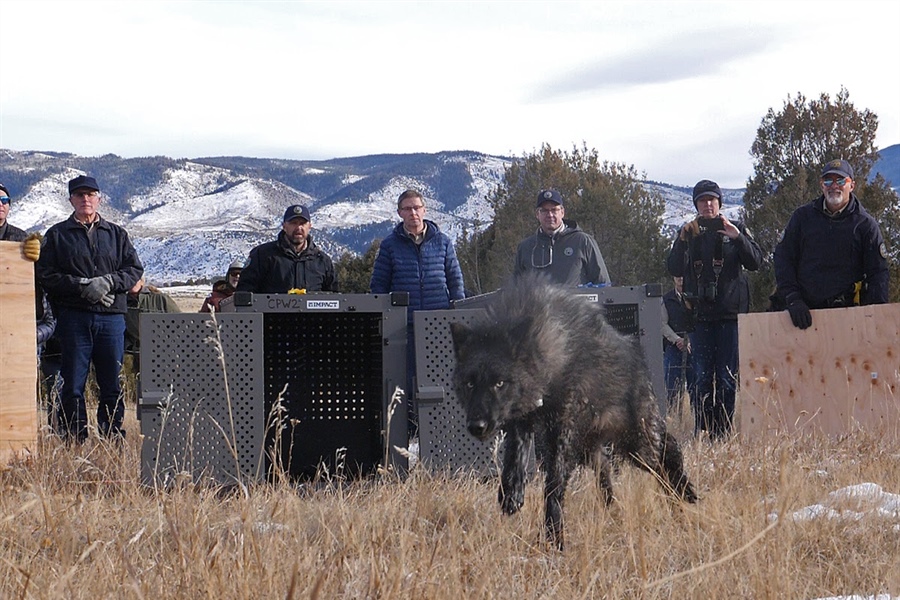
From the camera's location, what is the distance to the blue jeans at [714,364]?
8.15 meters

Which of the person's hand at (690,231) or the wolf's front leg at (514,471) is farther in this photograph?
the person's hand at (690,231)

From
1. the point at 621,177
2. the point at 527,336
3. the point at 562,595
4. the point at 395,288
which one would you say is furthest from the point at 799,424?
the point at 621,177

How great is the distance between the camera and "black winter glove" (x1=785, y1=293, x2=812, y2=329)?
7324 millimetres

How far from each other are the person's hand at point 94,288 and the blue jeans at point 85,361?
0.58 ft

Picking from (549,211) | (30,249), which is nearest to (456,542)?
(30,249)

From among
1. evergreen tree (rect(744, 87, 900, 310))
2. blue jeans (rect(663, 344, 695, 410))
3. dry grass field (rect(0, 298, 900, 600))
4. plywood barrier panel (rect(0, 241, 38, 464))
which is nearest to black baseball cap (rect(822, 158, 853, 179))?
dry grass field (rect(0, 298, 900, 600))

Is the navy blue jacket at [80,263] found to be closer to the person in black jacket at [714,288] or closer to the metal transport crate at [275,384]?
the metal transport crate at [275,384]

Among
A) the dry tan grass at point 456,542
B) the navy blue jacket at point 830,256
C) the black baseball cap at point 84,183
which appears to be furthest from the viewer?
the black baseball cap at point 84,183

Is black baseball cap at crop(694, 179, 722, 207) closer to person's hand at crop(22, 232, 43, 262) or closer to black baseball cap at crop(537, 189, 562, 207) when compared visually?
black baseball cap at crop(537, 189, 562, 207)

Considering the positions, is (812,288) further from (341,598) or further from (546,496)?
(341,598)

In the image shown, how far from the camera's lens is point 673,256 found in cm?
846

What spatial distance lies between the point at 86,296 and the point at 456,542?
5068mm

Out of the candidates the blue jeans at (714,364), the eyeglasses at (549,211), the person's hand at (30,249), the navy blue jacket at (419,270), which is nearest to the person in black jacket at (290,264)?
the navy blue jacket at (419,270)

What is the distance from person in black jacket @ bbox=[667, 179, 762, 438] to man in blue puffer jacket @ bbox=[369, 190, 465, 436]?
6.83ft
